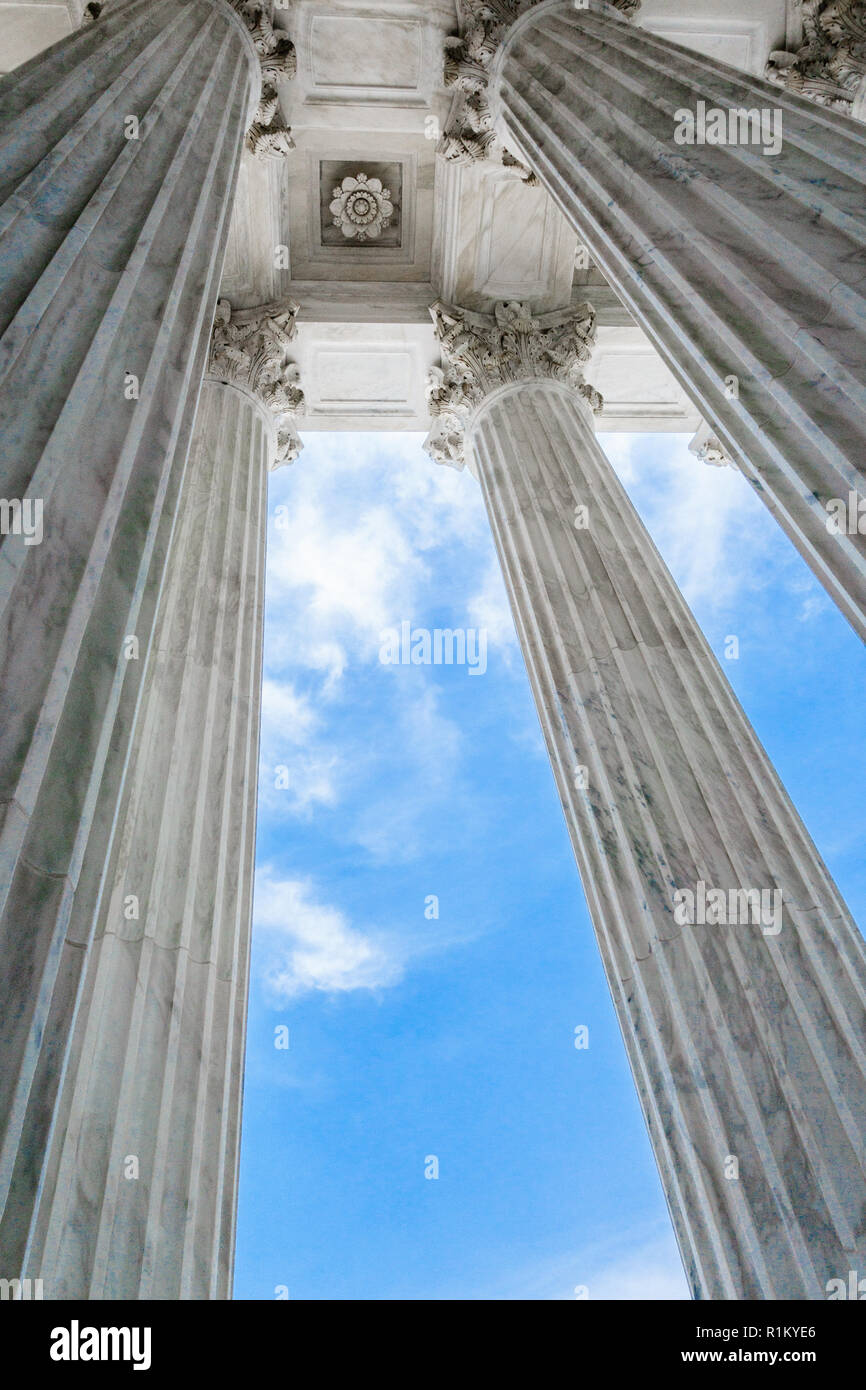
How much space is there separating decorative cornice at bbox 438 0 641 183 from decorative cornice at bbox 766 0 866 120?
3.78 m

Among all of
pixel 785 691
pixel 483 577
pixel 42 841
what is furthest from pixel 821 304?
pixel 785 691

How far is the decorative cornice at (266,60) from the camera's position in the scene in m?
13.1

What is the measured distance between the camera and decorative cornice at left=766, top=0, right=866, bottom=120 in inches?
651

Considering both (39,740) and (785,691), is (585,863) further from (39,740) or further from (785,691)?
(785,691)

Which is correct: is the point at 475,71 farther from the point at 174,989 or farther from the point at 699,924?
the point at 174,989

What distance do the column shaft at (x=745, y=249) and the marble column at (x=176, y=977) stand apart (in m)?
3.84

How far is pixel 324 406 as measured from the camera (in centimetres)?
2223

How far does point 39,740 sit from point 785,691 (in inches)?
1696

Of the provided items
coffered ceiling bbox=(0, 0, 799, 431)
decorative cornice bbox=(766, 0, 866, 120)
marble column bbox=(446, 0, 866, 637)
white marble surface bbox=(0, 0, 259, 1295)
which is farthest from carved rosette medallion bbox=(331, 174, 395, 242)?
white marble surface bbox=(0, 0, 259, 1295)

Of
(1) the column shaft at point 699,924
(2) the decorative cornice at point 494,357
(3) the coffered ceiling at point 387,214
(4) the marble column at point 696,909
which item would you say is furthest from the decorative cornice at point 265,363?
(1) the column shaft at point 699,924

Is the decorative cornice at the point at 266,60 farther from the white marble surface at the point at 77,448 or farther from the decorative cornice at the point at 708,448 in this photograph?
the decorative cornice at the point at 708,448

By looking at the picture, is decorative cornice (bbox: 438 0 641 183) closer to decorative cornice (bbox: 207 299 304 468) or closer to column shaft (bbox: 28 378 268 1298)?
decorative cornice (bbox: 207 299 304 468)

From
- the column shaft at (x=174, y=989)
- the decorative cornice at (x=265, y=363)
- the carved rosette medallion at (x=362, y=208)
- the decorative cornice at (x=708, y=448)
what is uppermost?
the carved rosette medallion at (x=362, y=208)

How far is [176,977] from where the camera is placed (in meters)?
9.03
